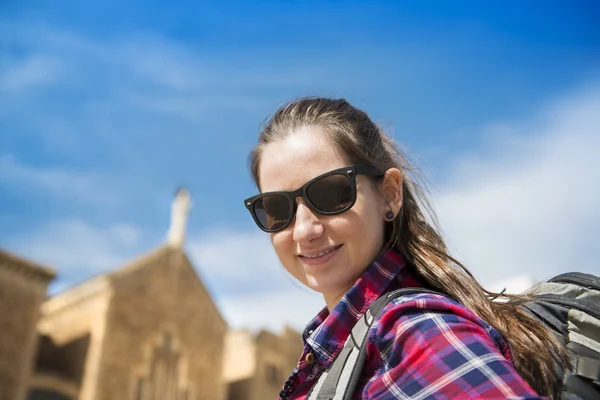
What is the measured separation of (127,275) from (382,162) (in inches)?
683

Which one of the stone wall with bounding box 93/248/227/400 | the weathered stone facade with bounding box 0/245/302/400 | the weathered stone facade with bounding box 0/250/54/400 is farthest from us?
the stone wall with bounding box 93/248/227/400

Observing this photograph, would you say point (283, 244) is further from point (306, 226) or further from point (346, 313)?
point (346, 313)

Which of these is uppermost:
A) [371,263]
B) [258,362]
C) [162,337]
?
[258,362]

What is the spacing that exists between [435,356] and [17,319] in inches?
610

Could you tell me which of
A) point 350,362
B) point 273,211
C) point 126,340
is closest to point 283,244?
A: point 273,211

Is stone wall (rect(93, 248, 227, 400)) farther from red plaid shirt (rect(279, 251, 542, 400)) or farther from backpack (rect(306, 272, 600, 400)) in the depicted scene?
red plaid shirt (rect(279, 251, 542, 400))

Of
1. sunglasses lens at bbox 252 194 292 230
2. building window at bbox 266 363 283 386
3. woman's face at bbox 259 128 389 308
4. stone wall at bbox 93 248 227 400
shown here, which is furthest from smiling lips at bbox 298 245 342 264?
building window at bbox 266 363 283 386

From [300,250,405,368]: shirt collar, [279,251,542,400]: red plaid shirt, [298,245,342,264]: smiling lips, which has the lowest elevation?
[279,251,542,400]: red plaid shirt

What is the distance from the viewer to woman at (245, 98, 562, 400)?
1.15m

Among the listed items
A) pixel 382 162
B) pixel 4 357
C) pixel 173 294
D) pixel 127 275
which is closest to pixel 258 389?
pixel 173 294

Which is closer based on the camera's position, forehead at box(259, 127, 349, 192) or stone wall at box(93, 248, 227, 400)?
forehead at box(259, 127, 349, 192)

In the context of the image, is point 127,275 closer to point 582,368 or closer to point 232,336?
point 232,336

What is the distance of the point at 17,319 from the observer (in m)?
14.8

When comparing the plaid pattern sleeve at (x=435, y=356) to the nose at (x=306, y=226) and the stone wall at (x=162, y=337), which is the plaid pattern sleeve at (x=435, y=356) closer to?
the nose at (x=306, y=226)
